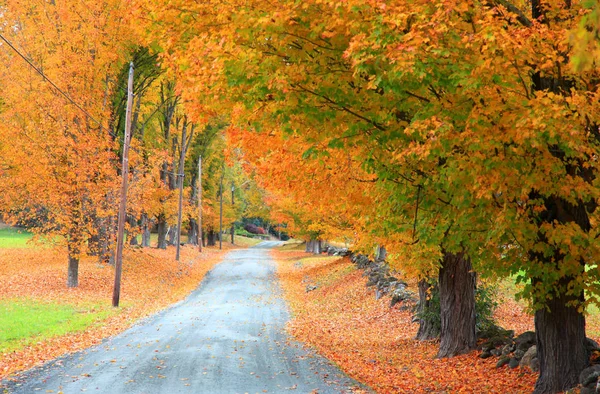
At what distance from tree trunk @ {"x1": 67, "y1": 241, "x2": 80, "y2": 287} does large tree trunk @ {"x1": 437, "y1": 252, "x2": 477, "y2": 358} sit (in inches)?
608

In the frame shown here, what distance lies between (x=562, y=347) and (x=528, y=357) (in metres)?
2.26

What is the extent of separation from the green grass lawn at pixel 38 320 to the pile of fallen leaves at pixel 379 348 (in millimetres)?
6145

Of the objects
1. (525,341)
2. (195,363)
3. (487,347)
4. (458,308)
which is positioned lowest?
(195,363)

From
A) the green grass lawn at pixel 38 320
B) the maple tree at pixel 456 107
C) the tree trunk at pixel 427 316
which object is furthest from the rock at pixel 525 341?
the green grass lawn at pixel 38 320

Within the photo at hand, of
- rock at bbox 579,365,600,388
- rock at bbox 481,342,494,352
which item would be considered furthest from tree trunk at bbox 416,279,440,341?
rock at bbox 579,365,600,388

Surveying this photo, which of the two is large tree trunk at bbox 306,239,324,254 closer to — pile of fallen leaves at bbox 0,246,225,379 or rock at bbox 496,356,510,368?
pile of fallen leaves at bbox 0,246,225,379

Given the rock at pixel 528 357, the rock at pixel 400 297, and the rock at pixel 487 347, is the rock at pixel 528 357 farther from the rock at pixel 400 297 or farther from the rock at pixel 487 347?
the rock at pixel 400 297

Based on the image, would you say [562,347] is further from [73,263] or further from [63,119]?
[63,119]

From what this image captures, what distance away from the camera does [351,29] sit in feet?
23.1

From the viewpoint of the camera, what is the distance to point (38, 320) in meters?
17.3

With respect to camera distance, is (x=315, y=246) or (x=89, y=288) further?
(x=315, y=246)

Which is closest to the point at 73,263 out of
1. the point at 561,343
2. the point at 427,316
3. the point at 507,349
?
the point at 427,316

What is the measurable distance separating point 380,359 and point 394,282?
9.89 metres

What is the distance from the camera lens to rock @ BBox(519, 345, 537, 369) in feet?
34.7
